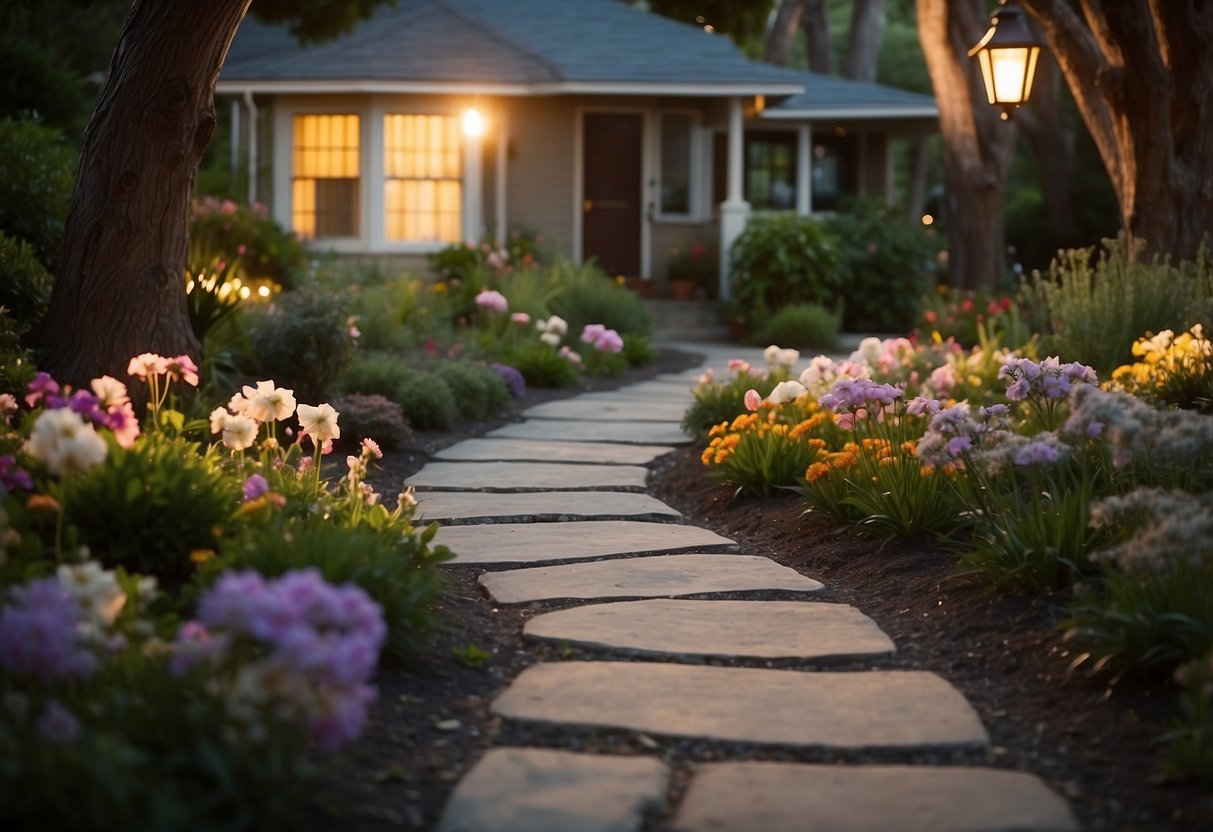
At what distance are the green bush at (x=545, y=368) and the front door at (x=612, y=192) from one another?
8.04 metres

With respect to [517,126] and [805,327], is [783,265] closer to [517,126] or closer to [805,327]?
[805,327]

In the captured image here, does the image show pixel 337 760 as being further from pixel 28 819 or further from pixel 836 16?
pixel 836 16

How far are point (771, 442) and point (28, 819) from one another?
4243mm

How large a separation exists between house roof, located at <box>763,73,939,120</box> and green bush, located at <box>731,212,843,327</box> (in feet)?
7.88

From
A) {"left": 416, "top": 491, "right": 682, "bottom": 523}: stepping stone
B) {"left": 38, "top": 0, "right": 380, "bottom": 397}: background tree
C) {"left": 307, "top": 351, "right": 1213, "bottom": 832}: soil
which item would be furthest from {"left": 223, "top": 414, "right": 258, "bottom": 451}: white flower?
{"left": 38, "top": 0, "right": 380, "bottom": 397}: background tree

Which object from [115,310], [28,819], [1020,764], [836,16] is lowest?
[1020,764]

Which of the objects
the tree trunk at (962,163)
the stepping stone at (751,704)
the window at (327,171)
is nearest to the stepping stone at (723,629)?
the stepping stone at (751,704)

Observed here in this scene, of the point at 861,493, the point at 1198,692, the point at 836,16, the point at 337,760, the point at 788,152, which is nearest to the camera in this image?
the point at 337,760

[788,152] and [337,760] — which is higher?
[788,152]

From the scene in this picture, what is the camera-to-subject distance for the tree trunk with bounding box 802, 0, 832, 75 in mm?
27933

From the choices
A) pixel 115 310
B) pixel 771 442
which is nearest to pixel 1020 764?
pixel 771 442

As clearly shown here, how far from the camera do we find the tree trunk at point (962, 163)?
15578mm

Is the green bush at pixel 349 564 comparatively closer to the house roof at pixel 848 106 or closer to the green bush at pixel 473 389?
the green bush at pixel 473 389

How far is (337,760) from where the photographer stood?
286 cm
